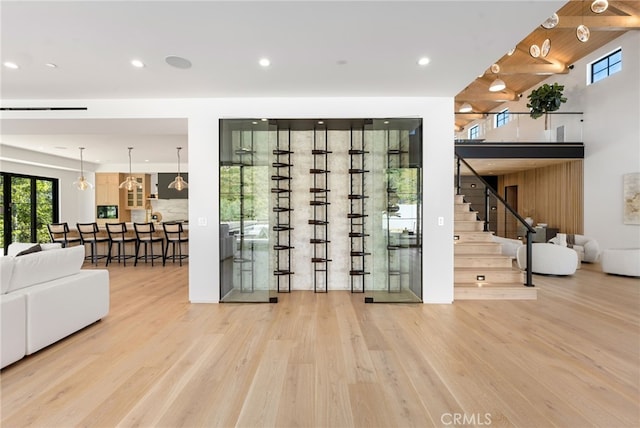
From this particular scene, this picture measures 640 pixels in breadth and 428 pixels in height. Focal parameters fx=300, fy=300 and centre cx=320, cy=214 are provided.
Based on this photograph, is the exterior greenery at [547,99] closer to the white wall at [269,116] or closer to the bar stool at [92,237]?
the white wall at [269,116]

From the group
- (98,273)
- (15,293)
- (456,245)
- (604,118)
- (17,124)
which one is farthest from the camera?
(604,118)

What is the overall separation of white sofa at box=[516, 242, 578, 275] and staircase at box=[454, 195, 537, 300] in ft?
3.85

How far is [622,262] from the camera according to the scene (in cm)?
557

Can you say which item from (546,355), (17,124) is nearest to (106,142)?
(17,124)

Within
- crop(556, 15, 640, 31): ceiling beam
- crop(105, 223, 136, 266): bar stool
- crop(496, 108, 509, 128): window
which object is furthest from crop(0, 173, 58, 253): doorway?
crop(496, 108, 509, 128): window

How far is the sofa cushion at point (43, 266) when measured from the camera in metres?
2.63

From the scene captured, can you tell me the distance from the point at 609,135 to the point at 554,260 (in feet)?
14.4

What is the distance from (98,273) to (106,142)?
5.00 m

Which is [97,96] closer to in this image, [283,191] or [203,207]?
[203,207]

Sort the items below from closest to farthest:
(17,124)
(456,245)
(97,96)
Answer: (97,96) < (17,124) < (456,245)

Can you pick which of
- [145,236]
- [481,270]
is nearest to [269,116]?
[481,270]

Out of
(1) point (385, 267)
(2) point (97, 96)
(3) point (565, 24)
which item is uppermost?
(3) point (565, 24)

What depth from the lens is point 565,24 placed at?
585 centimetres
